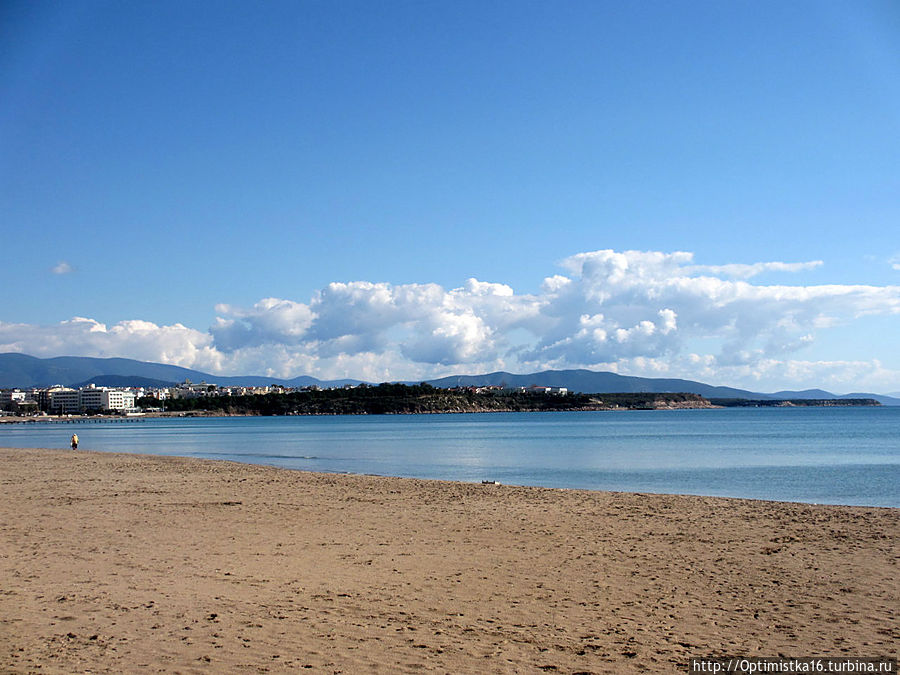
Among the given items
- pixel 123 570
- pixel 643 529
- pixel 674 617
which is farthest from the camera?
pixel 643 529

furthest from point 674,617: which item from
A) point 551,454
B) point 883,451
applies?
point 883,451

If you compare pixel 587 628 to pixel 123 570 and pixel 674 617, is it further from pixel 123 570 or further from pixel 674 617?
pixel 123 570

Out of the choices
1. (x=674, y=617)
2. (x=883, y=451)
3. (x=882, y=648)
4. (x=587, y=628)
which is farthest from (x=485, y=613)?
(x=883, y=451)

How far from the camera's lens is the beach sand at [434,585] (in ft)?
23.7

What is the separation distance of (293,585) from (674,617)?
4792 mm

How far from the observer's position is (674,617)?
8547mm

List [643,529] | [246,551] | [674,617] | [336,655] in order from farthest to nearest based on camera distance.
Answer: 1. [643,529]
2. [246,551]
3. [674,617]
4. [336,655]

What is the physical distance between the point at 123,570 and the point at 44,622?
274 cm

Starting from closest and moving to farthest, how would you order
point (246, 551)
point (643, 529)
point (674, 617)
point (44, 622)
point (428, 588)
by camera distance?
point (44, 622) → point (674, 617) → point (428, 588) → point (246, 551) → point (643, 529)

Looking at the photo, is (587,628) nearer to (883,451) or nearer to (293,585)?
(293,585)

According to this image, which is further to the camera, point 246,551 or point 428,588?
point 246,551

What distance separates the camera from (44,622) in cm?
786

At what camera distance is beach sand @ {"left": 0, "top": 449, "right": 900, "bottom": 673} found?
721cm

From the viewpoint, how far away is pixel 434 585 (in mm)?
10031
